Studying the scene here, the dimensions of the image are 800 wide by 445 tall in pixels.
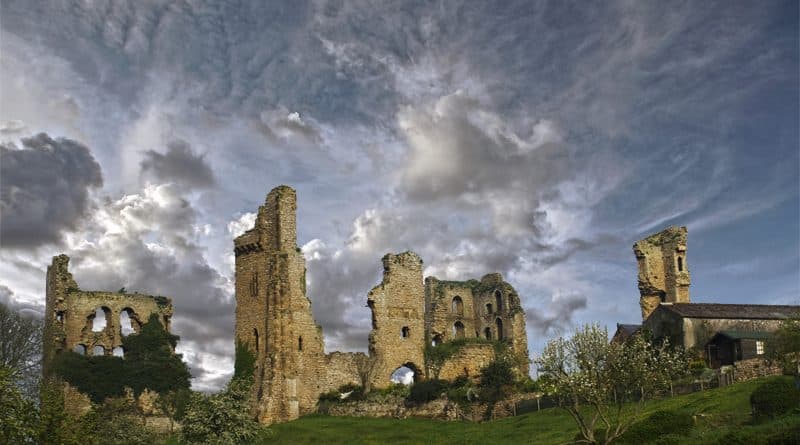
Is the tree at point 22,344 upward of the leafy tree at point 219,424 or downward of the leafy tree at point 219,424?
upward

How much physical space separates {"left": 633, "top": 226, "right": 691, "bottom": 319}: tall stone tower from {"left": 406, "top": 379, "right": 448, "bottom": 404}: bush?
711 inches

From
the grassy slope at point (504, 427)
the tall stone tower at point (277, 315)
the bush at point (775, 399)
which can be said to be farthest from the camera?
the tall stone tower at point (277, 315)

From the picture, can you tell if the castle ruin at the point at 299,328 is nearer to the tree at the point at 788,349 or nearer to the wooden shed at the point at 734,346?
the wooden shed at the point at 734,346

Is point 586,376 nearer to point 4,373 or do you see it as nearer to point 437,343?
point 4,373

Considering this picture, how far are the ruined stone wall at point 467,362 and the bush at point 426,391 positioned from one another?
22.7 ft

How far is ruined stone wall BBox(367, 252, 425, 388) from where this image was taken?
6118 cm

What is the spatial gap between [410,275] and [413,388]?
10823mm

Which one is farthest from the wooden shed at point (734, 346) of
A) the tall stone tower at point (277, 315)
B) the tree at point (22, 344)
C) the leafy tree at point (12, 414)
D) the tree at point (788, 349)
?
the tree at point (22, 344)

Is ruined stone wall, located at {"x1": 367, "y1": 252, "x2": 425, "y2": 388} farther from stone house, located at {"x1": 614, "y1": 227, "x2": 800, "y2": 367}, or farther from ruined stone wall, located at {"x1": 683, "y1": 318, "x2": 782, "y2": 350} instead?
ruined stone wall, located at {"x1": 683, "y1": 318, "x2": 782, "y2": 350}

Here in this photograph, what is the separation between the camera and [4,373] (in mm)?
26828

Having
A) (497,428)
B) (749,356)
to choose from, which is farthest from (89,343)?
(749,356)

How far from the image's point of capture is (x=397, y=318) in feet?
205

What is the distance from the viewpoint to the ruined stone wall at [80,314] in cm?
6688

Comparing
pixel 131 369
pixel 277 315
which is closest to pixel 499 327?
pixel 277 315
